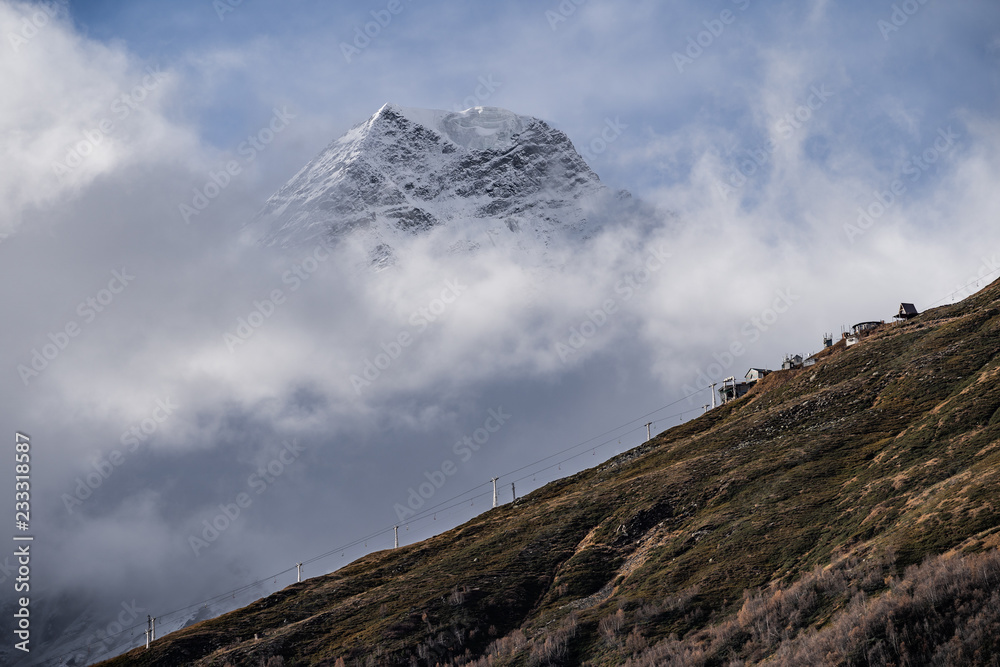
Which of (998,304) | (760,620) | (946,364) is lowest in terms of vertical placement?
(760,620)

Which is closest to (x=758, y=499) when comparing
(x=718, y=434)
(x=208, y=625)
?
(x=718, y=434)

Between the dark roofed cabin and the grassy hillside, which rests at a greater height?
the dark roofed cabin

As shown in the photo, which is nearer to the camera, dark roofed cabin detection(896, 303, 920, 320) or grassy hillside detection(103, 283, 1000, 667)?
grassy hillside detection(103, 283, 1000, 667)

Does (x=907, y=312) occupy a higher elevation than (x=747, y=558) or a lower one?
higher

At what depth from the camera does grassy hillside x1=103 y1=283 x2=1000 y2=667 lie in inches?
1337

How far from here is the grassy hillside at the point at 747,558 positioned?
3397 centimetres

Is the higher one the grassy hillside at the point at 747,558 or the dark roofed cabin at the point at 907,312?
the dark roofed cabin at the point at 907,312

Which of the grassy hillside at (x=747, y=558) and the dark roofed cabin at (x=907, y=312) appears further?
the dark roofed cabin at (x=907, y=312)

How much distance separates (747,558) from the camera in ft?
161

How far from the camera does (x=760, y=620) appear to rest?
38.2 m

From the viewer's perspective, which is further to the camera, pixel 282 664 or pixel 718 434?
pixel 718 434

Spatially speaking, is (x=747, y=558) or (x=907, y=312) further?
(x=907, y=312)

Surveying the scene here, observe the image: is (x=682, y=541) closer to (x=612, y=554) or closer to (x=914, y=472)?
(x=612, y=554)

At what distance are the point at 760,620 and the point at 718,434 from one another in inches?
1858
